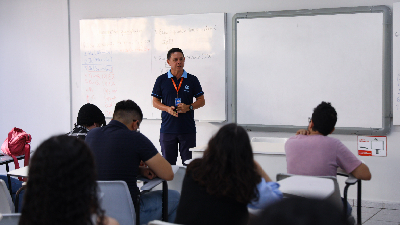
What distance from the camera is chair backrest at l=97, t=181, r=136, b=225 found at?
6.77 feet

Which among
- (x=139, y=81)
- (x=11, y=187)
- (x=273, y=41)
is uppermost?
(x=273, y=41)

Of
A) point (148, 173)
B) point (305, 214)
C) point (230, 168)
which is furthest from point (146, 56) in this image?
point (305, 214)

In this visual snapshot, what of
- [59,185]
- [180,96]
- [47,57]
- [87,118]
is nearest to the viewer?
[59,185]

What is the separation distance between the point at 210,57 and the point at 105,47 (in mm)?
1473

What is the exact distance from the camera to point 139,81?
4887 mm

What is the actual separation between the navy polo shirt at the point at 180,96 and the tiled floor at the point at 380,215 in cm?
192

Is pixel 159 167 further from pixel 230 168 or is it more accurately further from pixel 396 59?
pixel 396 59

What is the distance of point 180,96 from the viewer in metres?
4.16

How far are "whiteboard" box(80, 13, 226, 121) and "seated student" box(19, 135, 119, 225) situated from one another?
363cm

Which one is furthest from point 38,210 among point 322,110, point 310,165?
point 322,110

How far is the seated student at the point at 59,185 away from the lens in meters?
0.98

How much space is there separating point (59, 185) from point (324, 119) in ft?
6.12

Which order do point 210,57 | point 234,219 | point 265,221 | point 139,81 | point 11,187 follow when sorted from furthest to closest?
1. point 139,81
2. point 210,57
3. point 11,187
4. point 234,219
5. point 265,221

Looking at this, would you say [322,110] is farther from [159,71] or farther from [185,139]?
[159,71]
